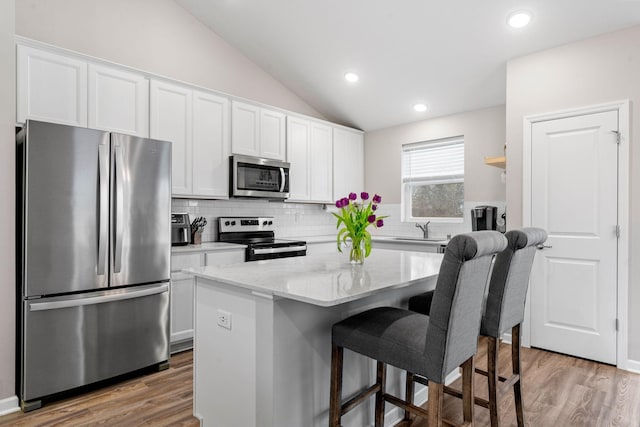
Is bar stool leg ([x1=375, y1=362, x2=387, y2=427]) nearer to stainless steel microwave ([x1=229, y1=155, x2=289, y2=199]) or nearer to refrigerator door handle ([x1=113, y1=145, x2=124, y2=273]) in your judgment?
refrigerator door handle ([x1=113, y1=145, x2=124, y2=273])

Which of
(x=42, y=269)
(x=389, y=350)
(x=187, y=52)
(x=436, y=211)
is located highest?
(x=187, y=52)

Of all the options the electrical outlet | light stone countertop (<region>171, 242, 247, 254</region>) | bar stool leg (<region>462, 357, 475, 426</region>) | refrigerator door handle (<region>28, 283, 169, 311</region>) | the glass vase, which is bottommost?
bar stool leg (<region>462, 357, 475, 426</region>)

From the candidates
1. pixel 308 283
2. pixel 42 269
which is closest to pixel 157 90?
pixel 42 269

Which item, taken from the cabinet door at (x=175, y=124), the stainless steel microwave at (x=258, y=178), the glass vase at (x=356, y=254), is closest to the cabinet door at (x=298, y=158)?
the stainless steel microwave at (x=258, y=178)

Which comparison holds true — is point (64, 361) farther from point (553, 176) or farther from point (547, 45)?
point (547, 45)

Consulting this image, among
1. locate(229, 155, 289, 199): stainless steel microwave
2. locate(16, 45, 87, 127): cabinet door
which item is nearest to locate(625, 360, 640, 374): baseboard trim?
locate(229, 155, 289, 199): stainless steel microwave

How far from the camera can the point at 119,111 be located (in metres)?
3.10

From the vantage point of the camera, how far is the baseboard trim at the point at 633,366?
2.84m

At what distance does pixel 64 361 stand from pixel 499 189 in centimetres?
433

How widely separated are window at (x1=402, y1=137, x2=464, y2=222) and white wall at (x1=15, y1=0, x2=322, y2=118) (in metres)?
2.06

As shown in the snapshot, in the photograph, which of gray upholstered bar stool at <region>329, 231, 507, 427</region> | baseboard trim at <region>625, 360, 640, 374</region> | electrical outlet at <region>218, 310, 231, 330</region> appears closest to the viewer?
gray upholstered bar stool at <region>329, 231, 507, 427</region>

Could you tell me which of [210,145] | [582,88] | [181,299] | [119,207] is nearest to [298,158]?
[210,145]

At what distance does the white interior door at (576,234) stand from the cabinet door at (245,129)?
2.78m

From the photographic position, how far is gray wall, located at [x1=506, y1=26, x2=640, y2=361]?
2852 millimetres
